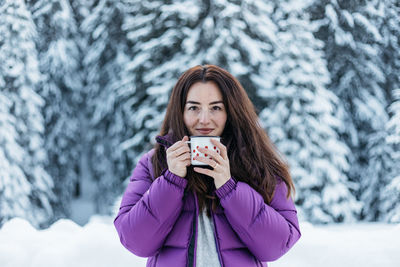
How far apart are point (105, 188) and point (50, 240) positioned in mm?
9371

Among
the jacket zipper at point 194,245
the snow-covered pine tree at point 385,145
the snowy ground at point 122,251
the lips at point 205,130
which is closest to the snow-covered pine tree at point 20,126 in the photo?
the snowy ground at point 122,251

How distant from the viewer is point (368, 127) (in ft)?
33.7

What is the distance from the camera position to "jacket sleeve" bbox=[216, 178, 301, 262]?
163cm

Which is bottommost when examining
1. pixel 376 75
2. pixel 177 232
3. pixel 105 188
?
pixel 105 188

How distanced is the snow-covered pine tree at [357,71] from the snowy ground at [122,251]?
6.02 meters

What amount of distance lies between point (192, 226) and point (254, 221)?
26cm

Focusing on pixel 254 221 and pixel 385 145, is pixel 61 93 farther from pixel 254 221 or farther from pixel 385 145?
pixel 254 221

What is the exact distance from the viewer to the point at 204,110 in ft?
5.97

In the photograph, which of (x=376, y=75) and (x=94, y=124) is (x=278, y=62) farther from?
(x=94, y=124)

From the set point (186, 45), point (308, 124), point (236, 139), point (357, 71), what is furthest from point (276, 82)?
point (236, 139)

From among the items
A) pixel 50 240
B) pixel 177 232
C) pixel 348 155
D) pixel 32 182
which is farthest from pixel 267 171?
pixel 32 182

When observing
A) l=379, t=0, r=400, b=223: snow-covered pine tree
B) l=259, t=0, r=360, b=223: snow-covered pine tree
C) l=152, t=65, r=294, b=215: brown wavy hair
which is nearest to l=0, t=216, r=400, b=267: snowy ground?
l=152, t=65, r=294, b=215: brown wavy hair

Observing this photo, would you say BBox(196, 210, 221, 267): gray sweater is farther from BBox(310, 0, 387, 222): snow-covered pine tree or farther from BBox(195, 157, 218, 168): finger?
BBox(310, 0, 387, 222): snow-covered pine tree

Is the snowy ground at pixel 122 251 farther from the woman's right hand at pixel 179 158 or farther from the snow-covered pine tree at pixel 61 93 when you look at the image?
the snow-covered pine tree at pixel 61 93
